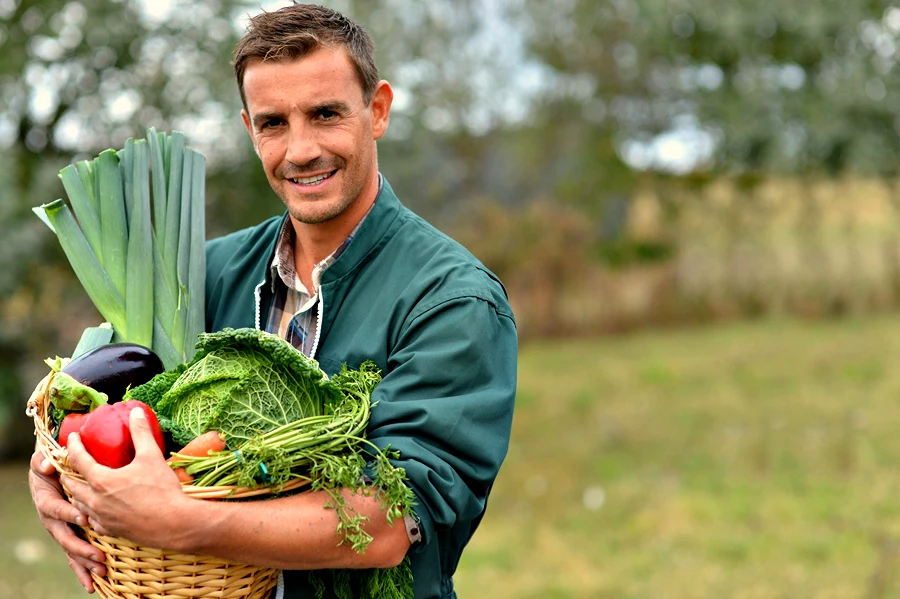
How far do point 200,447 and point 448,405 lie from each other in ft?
1.75

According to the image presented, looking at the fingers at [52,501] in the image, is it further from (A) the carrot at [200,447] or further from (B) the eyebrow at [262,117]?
(B) the eyebrow at [262,117]

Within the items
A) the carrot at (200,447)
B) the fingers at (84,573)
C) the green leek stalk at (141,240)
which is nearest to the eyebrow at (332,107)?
the green leek stalk at (141,240)

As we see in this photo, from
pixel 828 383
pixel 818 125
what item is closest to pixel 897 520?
pixel 828 383

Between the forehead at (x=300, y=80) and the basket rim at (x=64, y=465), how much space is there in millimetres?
834

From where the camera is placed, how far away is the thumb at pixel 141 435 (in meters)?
1.83

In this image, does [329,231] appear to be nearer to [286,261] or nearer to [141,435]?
[286,261]

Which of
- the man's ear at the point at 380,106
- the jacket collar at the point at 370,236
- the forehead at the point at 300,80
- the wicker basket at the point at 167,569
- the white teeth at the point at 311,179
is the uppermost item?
the forehead at the point at 300,80

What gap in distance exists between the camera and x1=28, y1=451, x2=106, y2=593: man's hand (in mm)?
2041

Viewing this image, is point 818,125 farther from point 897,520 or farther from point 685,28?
point 897,520

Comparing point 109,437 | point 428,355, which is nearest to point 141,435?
point 109,437

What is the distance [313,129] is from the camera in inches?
90.3

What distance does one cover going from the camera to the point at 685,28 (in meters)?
12.9

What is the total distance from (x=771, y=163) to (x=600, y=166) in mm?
2428

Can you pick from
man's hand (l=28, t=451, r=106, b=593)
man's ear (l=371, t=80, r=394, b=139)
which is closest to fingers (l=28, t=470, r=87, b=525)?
man's hand (l=28, t=451, r=106, b=593)
